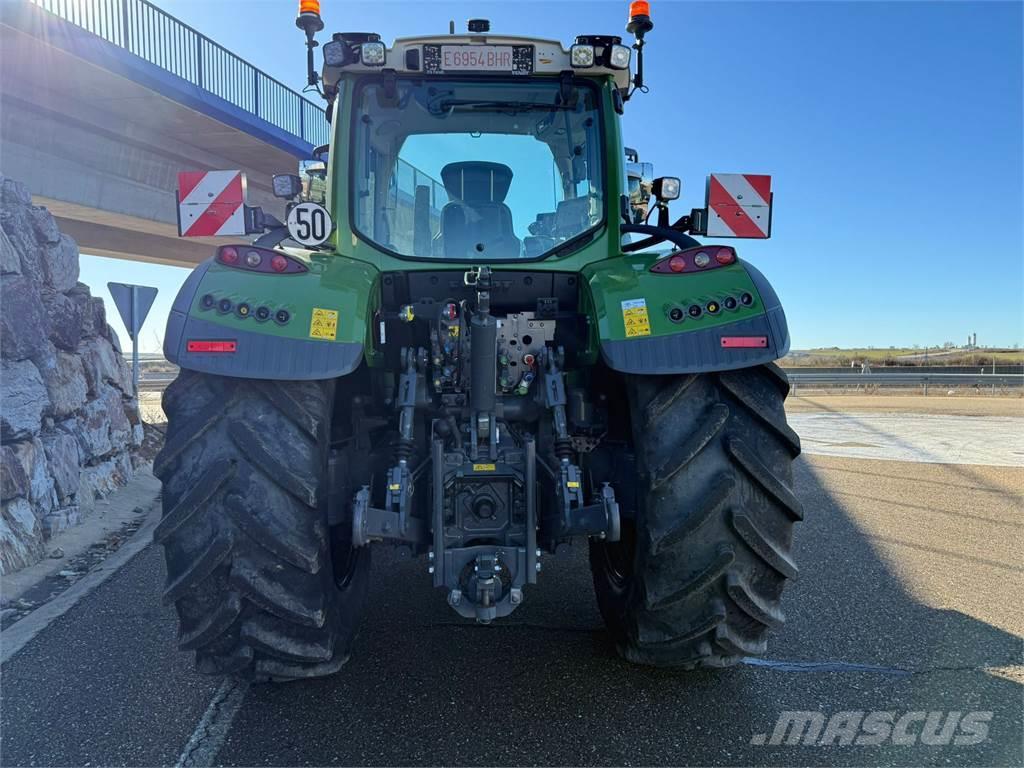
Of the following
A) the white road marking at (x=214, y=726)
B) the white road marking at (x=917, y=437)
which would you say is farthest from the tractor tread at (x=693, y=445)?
the white road marking at (x=917, y=437)

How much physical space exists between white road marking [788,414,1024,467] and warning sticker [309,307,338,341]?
8029 millimetres

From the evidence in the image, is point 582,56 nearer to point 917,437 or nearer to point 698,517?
point 698,517

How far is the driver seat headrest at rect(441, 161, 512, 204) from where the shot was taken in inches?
126

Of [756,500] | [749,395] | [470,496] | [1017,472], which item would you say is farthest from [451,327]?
[1017,472]

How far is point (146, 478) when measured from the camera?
6.86 meters

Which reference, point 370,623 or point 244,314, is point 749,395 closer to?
point 244,314

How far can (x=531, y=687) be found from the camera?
8.98 ft

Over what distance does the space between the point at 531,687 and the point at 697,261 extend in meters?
1.89

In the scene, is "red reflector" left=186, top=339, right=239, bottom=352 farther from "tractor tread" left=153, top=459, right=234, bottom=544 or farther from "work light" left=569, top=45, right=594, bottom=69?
"work light" left=569, top=45, right=594, bottom=69

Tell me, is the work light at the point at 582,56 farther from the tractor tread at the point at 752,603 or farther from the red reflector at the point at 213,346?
the tractor tread at the point at 752,603

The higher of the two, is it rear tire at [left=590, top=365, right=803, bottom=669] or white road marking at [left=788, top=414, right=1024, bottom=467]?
rear tire at [left=590, top=365, right=803, bottom=669]

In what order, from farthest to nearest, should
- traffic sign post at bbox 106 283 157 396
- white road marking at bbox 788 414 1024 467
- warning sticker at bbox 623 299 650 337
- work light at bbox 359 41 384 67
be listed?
white road marking at bbox 788 414 1024 467
traffic sign post at bbox 106 283 157 396
work light at bbox 359 41 384 67
warning sticker at bbox 623 299 650 337

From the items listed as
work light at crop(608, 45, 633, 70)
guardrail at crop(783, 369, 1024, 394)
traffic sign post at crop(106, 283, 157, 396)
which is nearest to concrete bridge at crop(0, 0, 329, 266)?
traffic sign post at crop(106, 283, 157, 396)

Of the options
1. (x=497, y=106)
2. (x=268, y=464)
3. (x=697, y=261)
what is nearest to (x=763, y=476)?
(x=697, y=261)
